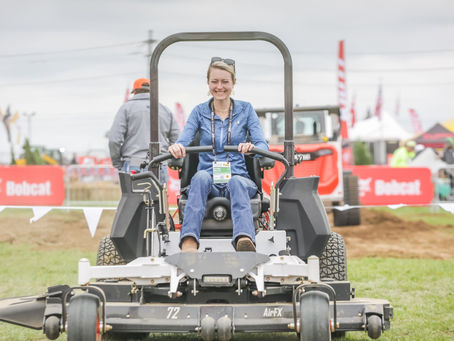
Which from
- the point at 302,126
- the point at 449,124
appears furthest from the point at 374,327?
the point at 449,124

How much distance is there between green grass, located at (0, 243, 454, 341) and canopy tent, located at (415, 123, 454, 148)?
3232 cm

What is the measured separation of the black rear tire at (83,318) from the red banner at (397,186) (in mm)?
14925

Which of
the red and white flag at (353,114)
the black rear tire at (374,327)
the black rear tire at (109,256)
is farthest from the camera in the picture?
the red and white flag at (353,114)

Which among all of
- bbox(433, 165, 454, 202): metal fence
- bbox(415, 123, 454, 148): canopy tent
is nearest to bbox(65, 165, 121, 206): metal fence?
A: bbox(433, 165, 454, 202): metal fence

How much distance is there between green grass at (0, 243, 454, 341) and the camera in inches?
250

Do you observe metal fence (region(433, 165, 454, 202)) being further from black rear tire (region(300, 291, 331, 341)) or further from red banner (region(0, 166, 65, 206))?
black rear tire (region(300, 291, 331, 341))

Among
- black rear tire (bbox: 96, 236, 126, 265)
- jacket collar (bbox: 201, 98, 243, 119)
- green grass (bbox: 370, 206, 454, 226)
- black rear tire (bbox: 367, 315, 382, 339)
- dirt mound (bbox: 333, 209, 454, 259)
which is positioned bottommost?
green grass (bbox: 370, 206, 454, 226)

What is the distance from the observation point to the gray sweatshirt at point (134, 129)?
9273mm

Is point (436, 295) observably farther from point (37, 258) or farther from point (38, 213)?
point (37, 258)

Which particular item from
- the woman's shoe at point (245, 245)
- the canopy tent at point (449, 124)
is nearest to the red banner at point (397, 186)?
the woman's shoe at point (245, 245)

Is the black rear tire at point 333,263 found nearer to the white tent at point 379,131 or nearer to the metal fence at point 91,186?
the metal fence at point 91,186

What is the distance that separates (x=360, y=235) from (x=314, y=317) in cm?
997

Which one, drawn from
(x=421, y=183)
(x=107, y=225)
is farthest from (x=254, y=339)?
(x=421, y=183)

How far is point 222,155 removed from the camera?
5.82 meters
